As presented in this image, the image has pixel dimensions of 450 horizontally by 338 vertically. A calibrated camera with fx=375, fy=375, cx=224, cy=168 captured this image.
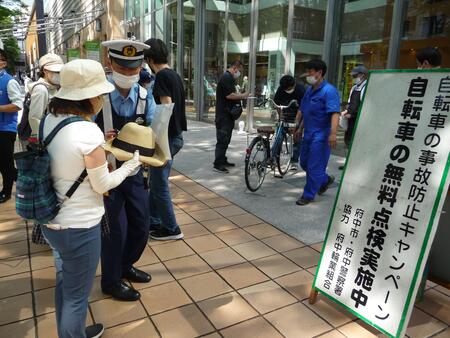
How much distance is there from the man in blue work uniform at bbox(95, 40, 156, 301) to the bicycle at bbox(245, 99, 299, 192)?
2.59 metres

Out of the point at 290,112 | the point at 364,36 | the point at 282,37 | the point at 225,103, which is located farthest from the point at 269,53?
the point at 225,103

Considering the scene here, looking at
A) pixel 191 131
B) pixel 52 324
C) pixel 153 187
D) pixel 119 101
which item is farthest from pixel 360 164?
pixel 191 131

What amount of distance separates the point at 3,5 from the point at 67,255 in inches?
1256

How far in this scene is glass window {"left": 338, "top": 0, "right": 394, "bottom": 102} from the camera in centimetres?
692

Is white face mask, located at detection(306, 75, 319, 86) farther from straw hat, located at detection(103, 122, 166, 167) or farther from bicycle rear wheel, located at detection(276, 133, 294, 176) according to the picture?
straw hat, located at detection(103, 122, 166, 167)

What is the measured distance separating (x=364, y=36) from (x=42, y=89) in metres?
6.12

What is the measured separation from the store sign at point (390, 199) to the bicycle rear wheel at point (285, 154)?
3404 millimetres

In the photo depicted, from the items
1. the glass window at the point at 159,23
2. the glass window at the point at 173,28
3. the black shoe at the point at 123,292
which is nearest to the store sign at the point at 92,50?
the glass window at the point at 173,28

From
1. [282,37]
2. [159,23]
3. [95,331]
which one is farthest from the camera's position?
[159,23]

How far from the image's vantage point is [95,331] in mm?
2283

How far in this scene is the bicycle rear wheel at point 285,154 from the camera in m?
5.95

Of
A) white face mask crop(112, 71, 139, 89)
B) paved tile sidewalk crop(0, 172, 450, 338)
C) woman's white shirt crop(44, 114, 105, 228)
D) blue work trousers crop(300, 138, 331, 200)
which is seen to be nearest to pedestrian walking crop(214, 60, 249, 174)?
blue work trousers crop(300, 138, 331, 200)

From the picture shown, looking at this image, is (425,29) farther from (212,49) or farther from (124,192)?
(212,49)

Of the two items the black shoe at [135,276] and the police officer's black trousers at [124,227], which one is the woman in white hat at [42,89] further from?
the black shoe at [135,276]
